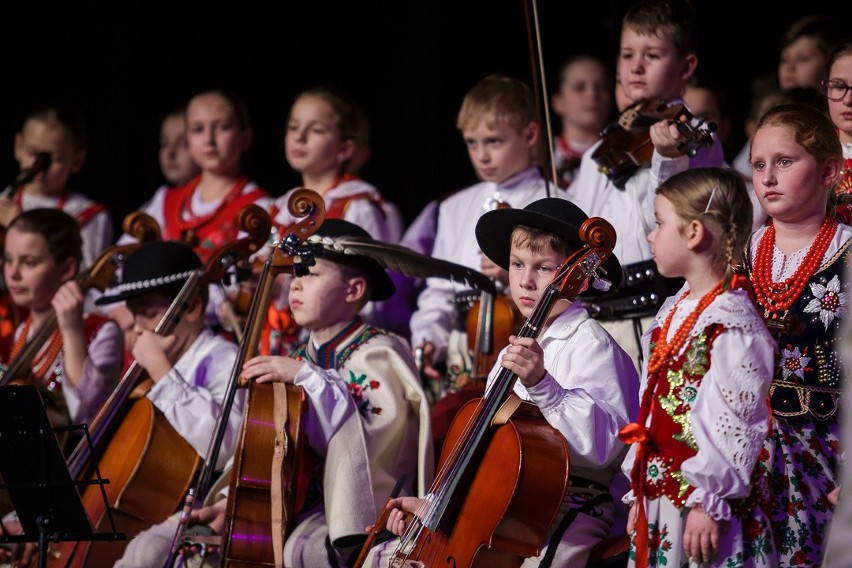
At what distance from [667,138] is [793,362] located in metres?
0.85

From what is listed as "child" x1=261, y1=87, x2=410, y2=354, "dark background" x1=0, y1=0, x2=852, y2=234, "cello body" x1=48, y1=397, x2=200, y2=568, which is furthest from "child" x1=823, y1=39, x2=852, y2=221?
"dark background" x1=0, y1=0, x2=852, y2=234

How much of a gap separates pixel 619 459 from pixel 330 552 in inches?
36.3

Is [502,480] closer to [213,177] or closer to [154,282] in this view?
[154,282]

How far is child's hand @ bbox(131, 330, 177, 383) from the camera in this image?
3.92 meters

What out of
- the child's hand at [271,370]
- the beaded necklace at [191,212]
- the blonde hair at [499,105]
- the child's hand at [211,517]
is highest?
the blonde hair at [499,105]

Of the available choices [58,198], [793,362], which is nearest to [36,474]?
[793,362]

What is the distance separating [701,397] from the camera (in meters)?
2.72

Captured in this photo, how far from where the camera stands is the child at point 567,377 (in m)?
2.98

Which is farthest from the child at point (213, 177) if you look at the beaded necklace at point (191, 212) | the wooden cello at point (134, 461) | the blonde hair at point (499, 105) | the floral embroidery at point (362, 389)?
the floral embroidery at point (362, 389)

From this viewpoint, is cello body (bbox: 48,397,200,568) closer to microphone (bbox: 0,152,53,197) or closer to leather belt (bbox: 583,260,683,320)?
leather belt (bbox: 583,260,683,320)

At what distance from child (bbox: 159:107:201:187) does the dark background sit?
0.27m

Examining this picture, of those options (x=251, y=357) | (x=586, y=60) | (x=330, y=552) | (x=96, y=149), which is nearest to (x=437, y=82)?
(x=586, y=60)

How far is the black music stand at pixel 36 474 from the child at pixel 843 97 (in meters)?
2.33

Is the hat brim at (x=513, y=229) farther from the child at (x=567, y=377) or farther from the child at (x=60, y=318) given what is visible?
the child at (x=60, y=318)
